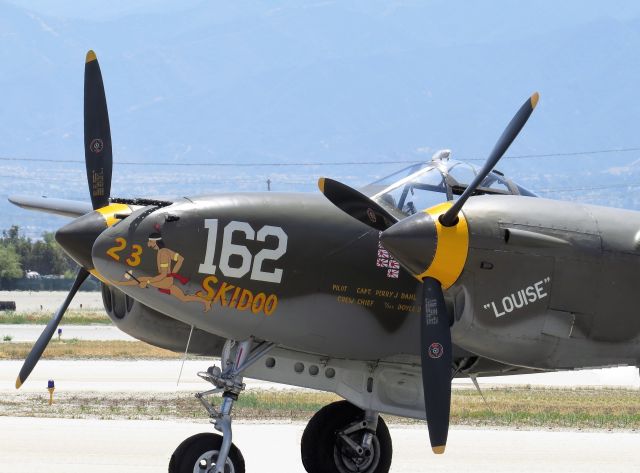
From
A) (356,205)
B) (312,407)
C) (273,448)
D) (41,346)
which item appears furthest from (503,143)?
(312,407)

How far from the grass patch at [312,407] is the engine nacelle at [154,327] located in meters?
9.45

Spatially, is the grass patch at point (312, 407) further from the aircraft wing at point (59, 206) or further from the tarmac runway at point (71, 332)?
the tarmac runway at point (71, 332)

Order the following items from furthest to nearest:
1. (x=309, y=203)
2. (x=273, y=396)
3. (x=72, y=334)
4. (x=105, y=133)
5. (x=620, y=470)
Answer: (x=72, y=334)
(x=273, y=396)
(x=620, y=470)
(x=105, y=133)
(x=309, y=203)

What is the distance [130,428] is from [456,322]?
37.4ft

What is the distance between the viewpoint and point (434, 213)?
40.7 ft

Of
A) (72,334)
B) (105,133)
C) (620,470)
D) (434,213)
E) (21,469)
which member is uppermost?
(72,334)

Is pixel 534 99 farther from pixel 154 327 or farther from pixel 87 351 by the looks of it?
pixel 87 351

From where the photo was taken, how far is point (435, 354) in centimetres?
1250

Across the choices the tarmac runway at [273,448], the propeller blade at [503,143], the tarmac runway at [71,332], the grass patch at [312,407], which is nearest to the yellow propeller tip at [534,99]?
the propeller blade at [503,143]

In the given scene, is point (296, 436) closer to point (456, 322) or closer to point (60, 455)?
point (60, 455)

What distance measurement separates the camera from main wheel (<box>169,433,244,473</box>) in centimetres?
1327

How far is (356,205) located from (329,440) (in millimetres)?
3673

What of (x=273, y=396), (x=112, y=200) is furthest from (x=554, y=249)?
(x=273, y=396)

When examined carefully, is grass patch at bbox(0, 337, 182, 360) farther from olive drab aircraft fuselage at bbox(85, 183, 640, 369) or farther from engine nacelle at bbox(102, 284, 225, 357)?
olive drab aircraft fuselage at bbox(85, 183, 640, 369)
